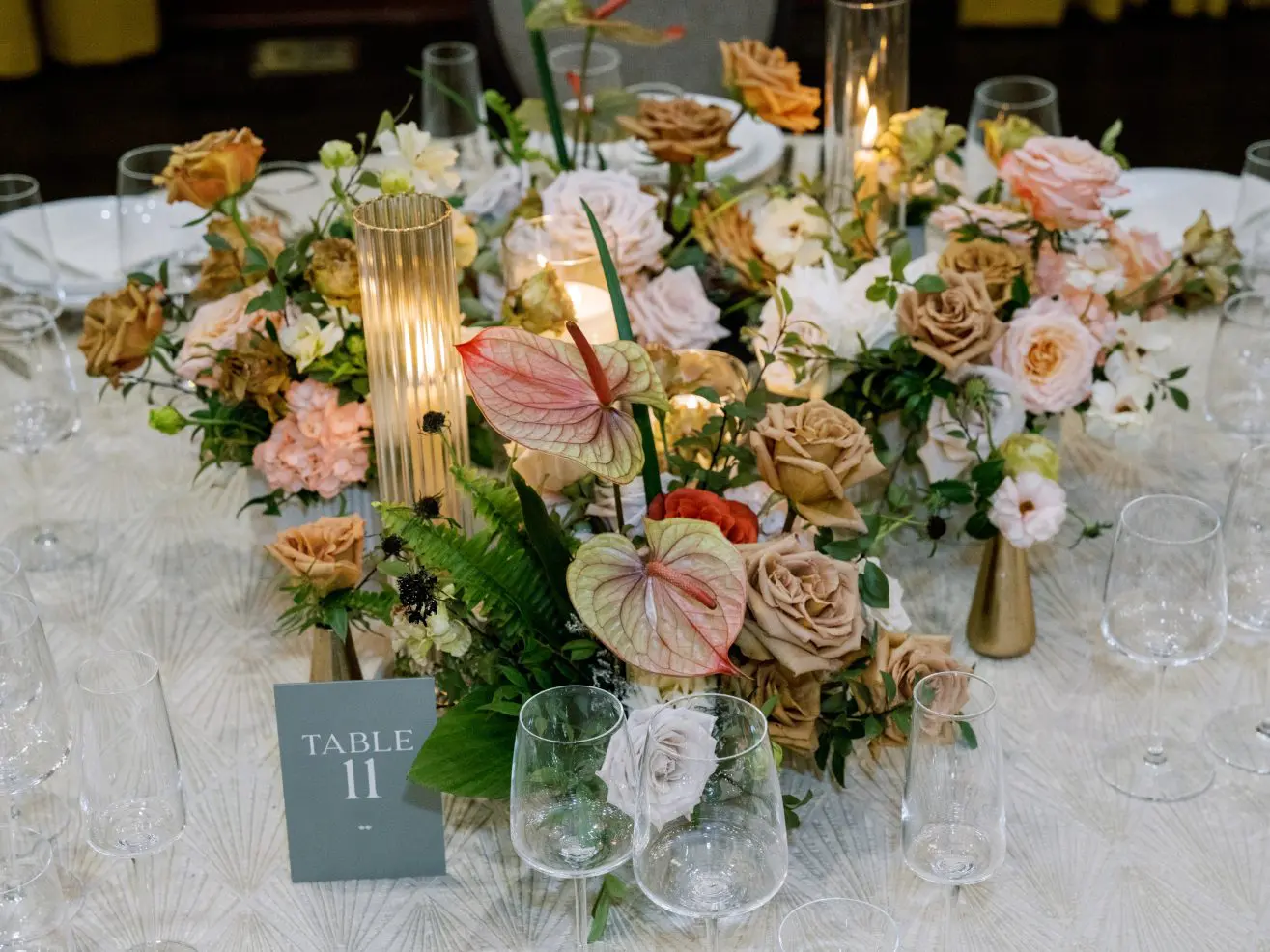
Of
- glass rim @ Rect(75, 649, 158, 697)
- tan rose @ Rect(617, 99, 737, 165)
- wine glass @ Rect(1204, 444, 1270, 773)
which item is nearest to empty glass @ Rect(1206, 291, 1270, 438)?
wine glass @ Rect(1204, 444, 1270, 773)

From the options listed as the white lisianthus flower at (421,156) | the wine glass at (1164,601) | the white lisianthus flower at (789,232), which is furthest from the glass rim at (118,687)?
the white lisianthus flower at (789,232)

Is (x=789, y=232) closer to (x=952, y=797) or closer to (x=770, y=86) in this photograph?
(x=770, y=86)

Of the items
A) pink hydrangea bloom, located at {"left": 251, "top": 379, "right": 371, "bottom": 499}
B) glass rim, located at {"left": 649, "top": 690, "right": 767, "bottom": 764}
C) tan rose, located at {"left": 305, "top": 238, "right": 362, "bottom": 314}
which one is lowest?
pink hydrangea bloom, located at {"left": 251, "top": 379, "right": 371, "bottom": 499}

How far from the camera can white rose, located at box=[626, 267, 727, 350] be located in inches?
63.8

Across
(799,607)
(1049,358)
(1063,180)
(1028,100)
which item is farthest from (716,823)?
(1028,100)

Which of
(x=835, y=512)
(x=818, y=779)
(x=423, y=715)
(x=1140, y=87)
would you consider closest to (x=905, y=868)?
(x=818, y=779)

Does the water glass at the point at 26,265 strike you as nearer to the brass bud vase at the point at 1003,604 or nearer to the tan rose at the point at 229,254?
the tan rose at the point at 229,254

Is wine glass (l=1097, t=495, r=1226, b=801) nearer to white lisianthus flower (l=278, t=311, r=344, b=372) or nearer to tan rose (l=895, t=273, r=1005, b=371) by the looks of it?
tan rose (l=895, t=273, r=1005, b=371)

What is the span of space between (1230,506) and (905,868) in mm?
412

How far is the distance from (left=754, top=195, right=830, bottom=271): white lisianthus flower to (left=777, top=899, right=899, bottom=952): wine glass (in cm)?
79

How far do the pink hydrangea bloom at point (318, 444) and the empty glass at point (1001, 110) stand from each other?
81cm

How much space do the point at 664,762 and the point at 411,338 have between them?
444 mm

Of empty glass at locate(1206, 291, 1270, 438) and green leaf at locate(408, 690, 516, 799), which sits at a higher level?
empty glass at locate(1206, 291, 1270, 438)

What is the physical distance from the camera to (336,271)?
56.3 inches
